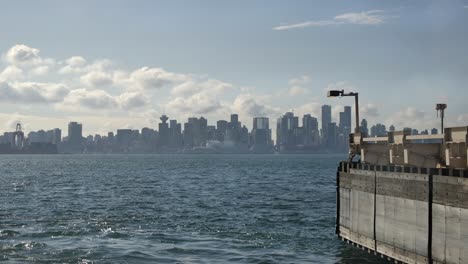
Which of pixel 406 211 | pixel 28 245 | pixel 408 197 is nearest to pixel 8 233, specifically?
pixel 28 245

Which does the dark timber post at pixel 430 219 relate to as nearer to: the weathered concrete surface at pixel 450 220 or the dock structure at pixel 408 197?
the dock structure at pixel 408 197

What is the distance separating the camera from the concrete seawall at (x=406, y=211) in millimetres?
19312

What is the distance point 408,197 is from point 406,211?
65 cm

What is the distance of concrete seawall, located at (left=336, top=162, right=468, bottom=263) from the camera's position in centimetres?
1931

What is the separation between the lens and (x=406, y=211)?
22828 millimetres

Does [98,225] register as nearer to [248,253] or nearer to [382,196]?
[248,253]

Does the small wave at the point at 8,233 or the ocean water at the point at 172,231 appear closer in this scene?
the ocean water at the point at 172,231

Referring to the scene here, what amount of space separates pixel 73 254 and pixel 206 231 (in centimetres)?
1074

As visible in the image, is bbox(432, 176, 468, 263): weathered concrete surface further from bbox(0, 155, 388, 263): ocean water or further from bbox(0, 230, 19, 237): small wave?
bbox(0, 230, 19, 237): small wave

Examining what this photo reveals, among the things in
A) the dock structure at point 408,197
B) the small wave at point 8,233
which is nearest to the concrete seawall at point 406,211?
the dock structure at point 408,197

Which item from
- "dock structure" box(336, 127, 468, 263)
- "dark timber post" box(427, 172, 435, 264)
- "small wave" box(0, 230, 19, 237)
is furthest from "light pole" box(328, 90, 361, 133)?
"small wave" box(0, 230, 19, 237)

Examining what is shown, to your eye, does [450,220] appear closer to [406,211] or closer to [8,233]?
[406,211]

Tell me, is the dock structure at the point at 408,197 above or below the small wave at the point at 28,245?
above

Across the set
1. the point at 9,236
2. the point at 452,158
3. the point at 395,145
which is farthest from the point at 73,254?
the point at 452,158
